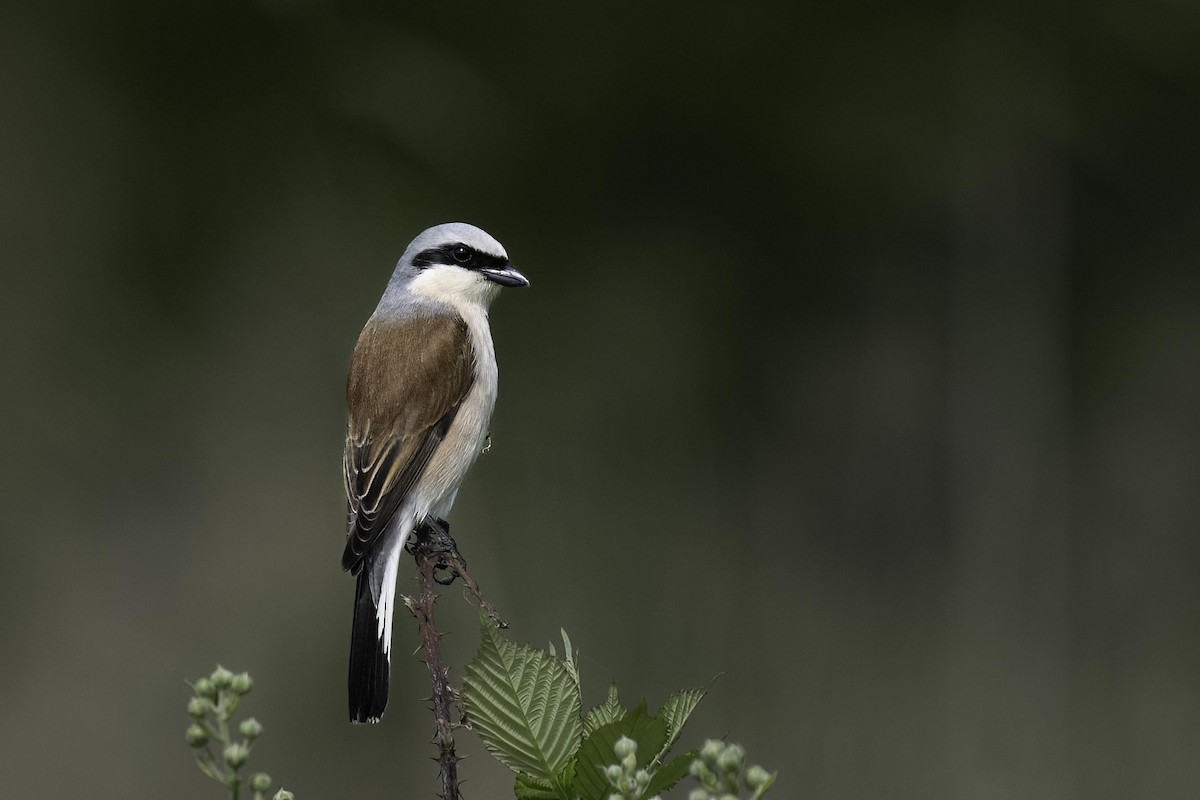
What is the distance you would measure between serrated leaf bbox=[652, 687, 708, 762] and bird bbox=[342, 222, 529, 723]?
1324 mm

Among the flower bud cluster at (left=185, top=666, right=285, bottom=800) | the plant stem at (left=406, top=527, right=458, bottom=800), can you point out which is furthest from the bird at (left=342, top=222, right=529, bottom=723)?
the flower bud cluster at (left=185, top=666, right=285, bottom=800)

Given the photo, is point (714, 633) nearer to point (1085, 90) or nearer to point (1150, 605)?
point (1150, 605)

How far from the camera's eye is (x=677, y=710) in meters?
0.79

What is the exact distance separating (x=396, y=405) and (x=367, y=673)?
0.61 meters

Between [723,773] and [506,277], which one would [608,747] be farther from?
[506,277]

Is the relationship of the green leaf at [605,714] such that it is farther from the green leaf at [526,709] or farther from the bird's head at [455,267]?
the bird's head at [455,267]

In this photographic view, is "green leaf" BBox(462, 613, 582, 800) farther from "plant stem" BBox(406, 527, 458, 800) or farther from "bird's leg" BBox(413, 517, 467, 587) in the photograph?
"bird's leg" BBox(413, 517, 467, 587)

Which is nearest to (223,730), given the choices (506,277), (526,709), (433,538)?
(526,709)

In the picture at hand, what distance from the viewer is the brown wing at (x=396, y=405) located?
2.31 metres

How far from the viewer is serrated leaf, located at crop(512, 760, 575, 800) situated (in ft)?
2.42

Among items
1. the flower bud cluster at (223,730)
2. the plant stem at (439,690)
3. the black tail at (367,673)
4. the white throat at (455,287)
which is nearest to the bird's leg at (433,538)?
the black tail at (367,673)

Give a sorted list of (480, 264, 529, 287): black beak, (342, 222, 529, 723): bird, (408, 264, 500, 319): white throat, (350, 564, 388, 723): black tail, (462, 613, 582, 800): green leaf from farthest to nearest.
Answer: (408, 264, 500, 319): white throat → (480, 264, 529, 287): black beak → (342, 222, 529, 723): bird → (350, 564, 388, 723): black tail → (462, 613, 582, 800): green leaf

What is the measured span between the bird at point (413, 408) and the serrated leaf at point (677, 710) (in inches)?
52.1

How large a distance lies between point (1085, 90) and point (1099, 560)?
1816 millimetres
